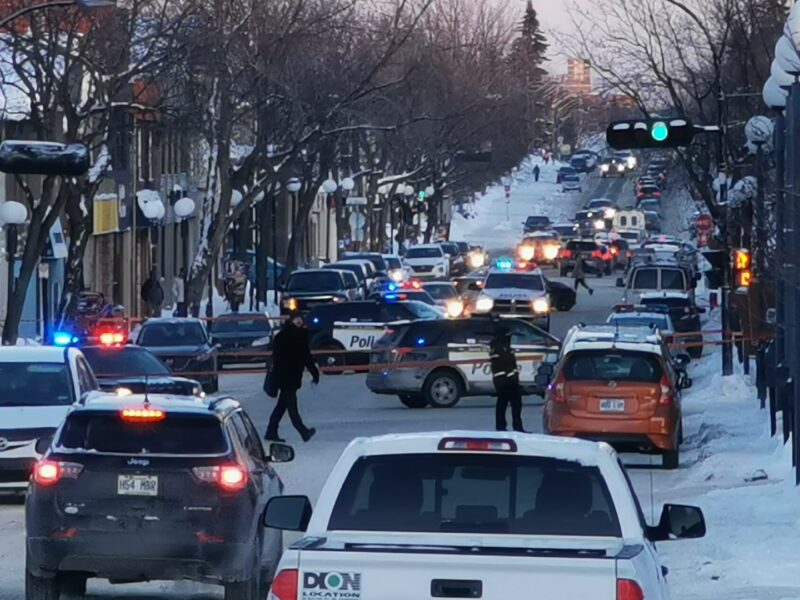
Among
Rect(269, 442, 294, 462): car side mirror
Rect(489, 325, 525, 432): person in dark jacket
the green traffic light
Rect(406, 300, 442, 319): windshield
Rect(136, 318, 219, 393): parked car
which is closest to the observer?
Rect(269, 442, 294, 462): car side mirror

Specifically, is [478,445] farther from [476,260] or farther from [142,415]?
[476,260]

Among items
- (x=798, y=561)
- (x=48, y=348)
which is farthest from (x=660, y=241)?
(x=798, y=561)

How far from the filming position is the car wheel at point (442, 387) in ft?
106

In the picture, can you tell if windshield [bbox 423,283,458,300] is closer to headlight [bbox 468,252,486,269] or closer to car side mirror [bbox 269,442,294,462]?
headlight [bbox 468,252,486,269]

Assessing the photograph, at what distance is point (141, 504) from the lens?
12.1 meters

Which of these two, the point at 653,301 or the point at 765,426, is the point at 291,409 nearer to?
the point at 765,426

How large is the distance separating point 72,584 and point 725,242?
2891 centimetres

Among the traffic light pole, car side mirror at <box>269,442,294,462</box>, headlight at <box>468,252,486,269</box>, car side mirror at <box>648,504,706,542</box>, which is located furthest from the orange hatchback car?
headlight at <box>468,252,486,269</box>

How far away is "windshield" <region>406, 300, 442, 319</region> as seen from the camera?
42.4 meters

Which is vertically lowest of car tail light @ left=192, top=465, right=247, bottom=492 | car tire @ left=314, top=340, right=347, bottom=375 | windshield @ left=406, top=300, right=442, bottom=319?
car tire @ left=314, top=340, right=347, bottom=375

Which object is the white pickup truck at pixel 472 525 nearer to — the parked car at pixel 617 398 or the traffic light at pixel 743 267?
the parked car at pixel 617 398

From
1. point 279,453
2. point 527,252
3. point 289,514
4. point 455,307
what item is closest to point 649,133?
point 279,453

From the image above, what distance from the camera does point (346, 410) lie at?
3181cm

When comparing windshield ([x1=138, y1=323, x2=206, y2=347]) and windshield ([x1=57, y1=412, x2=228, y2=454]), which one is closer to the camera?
windshield ([x1=57, y1=412, x2=228, y2=454])
